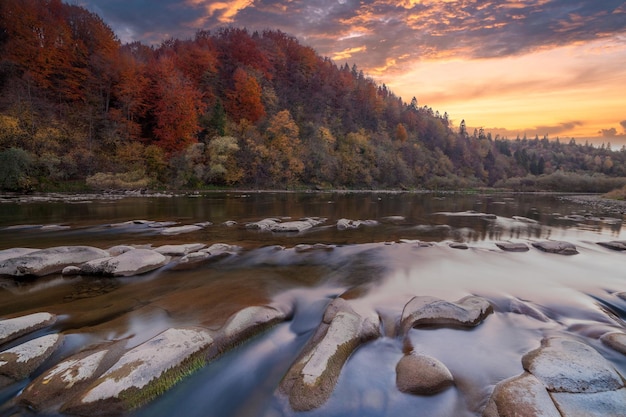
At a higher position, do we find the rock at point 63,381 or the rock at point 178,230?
the rock at point 63,381

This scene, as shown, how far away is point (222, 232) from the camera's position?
1580cm

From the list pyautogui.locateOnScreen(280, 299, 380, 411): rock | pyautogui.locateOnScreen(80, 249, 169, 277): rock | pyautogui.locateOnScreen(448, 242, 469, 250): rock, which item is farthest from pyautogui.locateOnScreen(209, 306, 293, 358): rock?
pyautogui.locateOnScreen(448, 242, 469, 250): rock

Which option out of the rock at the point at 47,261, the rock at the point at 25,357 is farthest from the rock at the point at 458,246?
the rock at the point at 25,357

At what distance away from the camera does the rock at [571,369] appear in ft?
13.2

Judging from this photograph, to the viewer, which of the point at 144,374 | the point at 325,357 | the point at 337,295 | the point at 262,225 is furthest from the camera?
the point at 262,225

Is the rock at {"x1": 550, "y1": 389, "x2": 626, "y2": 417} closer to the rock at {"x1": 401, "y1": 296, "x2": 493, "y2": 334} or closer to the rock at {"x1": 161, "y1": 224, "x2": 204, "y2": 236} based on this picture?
the rock at {"x1": 401, "y1": 296, "x2": 493, "y2": 334}

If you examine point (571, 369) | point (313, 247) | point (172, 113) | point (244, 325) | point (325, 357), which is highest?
point (172, 113)

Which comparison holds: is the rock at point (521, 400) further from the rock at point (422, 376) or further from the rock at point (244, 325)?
the rock at point (244, 325)

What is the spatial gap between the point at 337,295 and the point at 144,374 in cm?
482

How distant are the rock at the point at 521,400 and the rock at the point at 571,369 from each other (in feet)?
1.01

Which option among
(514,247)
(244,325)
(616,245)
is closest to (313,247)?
(244,325)

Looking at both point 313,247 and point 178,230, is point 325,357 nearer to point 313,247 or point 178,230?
point 313,247

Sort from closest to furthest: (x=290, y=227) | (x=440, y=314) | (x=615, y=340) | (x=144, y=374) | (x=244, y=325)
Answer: (x=144, y=374)
(x=615, y=340)
(x=244, y=325)
(x=440, y=314)
(x=290, y=227)

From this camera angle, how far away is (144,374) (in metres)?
4.08
